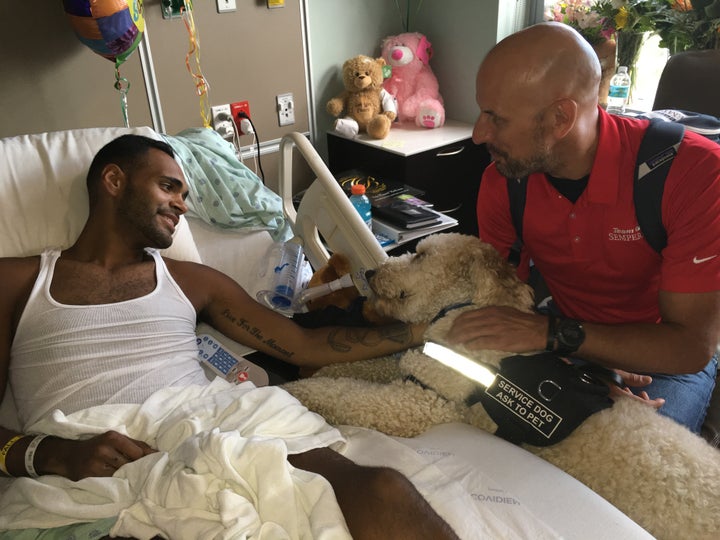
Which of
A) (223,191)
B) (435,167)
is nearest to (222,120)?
(223,191)

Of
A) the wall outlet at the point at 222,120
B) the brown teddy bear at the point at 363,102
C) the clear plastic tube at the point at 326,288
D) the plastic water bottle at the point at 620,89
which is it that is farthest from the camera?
the brown teddy bear at the point at 363,102

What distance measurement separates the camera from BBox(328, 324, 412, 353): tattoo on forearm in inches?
67.6

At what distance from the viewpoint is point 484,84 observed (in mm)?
1529

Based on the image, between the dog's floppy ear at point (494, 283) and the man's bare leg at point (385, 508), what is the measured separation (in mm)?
524

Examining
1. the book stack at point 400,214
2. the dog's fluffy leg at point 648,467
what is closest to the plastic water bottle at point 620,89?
the book stack at point 400,214

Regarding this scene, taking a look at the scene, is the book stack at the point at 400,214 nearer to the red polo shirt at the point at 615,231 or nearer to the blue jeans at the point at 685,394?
the red polo shirt at the point at 615,231

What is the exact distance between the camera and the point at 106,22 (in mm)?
2180

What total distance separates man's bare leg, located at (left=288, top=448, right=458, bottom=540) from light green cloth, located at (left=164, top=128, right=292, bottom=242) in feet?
4.28

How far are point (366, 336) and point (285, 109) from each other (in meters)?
1.94

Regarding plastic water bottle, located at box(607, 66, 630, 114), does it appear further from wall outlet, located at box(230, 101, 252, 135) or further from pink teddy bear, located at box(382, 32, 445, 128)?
wall outlet, located at box(230, 101, 252, 135)

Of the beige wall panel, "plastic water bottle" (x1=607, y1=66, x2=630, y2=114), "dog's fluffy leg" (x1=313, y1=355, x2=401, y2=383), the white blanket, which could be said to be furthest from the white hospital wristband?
"plastic water bottle" (x1=607, y1=66, x2=630, y2=114)

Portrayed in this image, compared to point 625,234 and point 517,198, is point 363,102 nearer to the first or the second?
point 517,198

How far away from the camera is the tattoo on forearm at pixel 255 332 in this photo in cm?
181

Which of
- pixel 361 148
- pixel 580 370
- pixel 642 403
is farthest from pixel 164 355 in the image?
pixel 361 148
